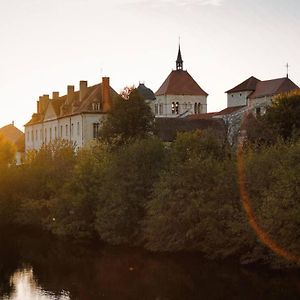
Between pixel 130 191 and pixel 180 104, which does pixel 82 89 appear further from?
pixel 180 104

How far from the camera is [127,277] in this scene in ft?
108

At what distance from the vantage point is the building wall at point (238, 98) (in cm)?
9512

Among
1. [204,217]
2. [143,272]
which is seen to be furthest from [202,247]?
[143,272]

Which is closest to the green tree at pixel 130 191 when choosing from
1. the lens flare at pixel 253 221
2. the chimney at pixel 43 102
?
the lens flare at pixel 253 221

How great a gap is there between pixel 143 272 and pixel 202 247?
16.2 feet

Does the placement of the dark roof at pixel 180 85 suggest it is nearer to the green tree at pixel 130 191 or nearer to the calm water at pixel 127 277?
the green tree at pixel 130 191

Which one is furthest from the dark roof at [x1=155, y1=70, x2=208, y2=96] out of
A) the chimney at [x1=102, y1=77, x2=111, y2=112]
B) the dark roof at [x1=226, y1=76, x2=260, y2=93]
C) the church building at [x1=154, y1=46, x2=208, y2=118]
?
the chimney at [x1=102, y1=77, x2=111, y2=112]

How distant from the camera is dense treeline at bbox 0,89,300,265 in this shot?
108 ft

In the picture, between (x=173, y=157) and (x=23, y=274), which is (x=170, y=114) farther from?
(x=23, y=274)

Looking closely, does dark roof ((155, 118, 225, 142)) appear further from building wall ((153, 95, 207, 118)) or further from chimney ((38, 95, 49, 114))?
building wall ((153, 95, 207, 118))

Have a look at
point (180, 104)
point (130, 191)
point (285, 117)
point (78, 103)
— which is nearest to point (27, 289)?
point (130, 191)

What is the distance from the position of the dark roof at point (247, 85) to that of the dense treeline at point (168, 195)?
137ft

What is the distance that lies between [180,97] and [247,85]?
1464 cm

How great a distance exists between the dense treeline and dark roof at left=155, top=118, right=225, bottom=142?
531 inches
